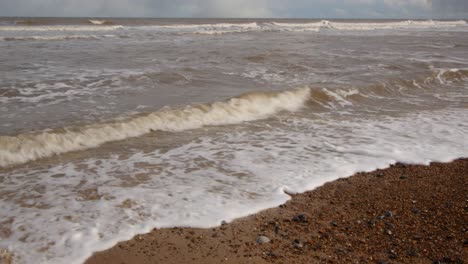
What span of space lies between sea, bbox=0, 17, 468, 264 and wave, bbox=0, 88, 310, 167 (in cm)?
2

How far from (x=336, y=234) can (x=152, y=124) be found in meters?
4.06

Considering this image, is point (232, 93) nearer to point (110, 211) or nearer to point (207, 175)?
point (207, 175)

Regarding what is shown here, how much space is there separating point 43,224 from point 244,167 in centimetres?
235

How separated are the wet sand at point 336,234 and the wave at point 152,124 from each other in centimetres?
283

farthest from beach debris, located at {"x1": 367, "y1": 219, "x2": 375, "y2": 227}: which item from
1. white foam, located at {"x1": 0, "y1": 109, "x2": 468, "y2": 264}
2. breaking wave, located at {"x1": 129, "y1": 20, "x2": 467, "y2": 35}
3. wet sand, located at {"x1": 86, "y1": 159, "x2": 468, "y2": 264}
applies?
breaking wave, located at {"x1": 129, "y1": 20, "x2": 467, "y2": 35}

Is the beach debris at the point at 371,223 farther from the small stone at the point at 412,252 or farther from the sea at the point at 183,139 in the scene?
the sea at the point at 183,139

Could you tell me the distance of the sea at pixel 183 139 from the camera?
4.01 metres

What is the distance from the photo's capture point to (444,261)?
3293 mm

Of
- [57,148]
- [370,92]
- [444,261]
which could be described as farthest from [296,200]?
[370,92]

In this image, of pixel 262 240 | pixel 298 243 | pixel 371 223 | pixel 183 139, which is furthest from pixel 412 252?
pixel 183 139

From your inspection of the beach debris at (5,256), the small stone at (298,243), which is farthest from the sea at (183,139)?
the small stone at (298,243)

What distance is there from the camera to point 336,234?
12.2 ft

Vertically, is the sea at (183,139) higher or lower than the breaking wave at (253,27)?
lower

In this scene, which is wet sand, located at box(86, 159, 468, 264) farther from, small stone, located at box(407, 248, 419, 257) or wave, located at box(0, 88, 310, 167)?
wave, located at box(0, 88, 310, 167)
